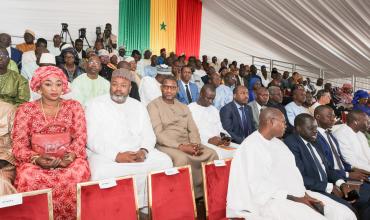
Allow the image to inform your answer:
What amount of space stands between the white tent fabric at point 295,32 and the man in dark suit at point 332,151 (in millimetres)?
4984

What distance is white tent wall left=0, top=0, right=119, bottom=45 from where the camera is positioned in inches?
329

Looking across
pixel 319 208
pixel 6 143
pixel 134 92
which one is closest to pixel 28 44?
pixel 134 92

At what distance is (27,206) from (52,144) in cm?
86

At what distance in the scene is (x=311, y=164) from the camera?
323 cm

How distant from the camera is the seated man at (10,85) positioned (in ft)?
12.3

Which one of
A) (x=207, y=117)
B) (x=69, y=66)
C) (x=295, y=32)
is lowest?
(x=207, y=117)

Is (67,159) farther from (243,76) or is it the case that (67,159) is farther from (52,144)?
(243,76)

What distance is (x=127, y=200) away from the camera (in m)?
2.49

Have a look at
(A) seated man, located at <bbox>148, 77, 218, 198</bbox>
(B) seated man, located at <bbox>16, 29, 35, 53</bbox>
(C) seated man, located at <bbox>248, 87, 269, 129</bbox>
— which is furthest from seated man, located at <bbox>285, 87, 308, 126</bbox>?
(B) seated man, located at <bbox>16, 29, 35, 53</bbox>

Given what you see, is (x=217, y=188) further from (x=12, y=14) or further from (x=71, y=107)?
(x=12, y=14)

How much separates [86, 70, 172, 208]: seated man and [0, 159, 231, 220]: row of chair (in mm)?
647

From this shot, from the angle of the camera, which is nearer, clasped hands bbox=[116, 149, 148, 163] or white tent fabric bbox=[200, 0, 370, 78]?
clasped hands bbox=[116, 149, 148, 163]

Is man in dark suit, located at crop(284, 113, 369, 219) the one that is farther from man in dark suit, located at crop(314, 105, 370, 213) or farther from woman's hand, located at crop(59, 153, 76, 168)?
woman's hand, located at crop(59, 153, 76, 168)

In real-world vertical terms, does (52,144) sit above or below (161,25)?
below
